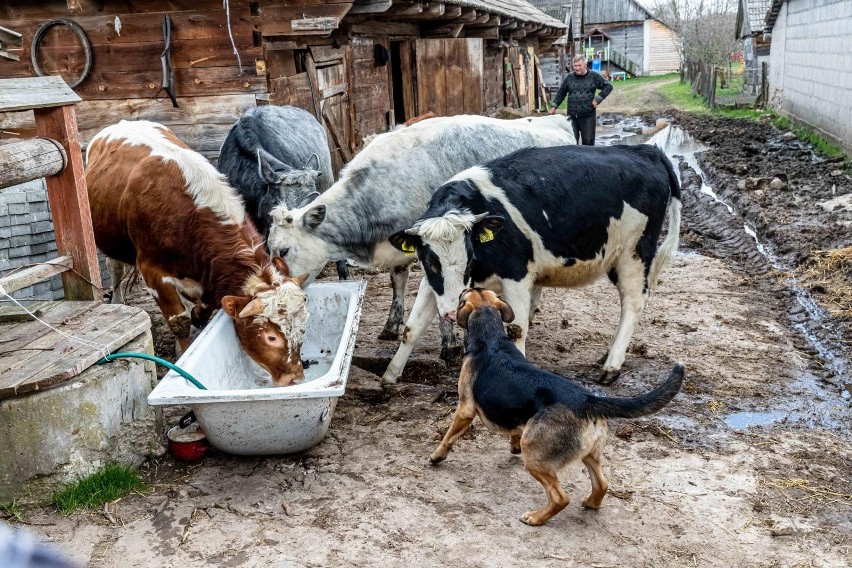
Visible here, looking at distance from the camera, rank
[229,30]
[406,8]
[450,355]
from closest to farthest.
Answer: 1. [450,355]
2. [229,30]
3. [406,8]

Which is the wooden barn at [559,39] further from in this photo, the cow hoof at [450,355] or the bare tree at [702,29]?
the cow hoof at [450,355]

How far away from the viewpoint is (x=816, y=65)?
19219 mm

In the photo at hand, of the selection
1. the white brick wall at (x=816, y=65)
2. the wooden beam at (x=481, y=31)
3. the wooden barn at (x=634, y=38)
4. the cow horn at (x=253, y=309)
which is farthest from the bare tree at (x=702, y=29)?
the cow horn at (x=253, y=309)

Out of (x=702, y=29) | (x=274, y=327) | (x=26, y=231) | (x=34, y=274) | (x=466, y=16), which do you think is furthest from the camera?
(x=702, y=29)

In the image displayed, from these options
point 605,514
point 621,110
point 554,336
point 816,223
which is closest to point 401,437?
point 605,514

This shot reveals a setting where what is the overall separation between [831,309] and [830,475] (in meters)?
3.24

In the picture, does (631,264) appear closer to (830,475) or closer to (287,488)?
(830,475)

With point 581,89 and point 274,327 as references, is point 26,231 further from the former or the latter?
point 581,89

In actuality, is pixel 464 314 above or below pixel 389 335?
above

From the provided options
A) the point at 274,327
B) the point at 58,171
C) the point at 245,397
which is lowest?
the point at 245,397

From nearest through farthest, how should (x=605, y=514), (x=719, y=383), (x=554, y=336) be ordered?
(x=605, y=514)
(x=719, y=383)
(x=554, y=336)

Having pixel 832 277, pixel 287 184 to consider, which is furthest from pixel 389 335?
pixel 832 277

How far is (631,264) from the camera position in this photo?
609cm

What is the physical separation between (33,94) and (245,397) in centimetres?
208
